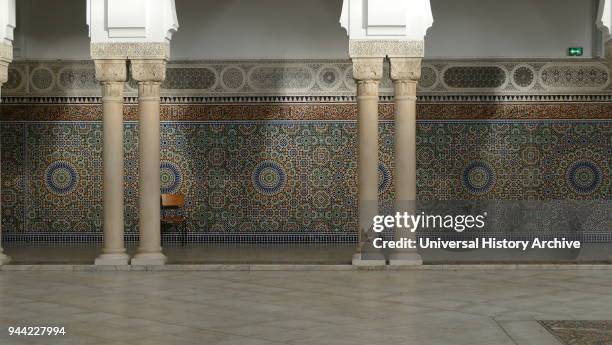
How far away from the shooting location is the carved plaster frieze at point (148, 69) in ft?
27.3

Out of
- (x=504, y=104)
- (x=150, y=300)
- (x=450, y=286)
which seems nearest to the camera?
(x=150, y=300)

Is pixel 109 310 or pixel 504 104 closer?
pixel 109 310

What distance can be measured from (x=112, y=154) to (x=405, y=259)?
2.55 meters

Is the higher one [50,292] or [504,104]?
[504,104]

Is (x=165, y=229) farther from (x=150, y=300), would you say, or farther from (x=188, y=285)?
(x=150, y=300)

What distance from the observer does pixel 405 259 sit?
8.26 m

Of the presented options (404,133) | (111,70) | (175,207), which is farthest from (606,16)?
(175,207)

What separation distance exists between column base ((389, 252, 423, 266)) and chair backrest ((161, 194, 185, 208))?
2.70m

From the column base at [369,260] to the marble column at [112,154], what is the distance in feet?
6.19

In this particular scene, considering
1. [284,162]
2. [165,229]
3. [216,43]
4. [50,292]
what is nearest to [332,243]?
[284,162]

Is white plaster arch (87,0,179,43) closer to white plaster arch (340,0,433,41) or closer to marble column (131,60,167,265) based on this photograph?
marble column (131,60,167,265)

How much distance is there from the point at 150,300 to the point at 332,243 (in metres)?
3.96

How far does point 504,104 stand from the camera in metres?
10.1

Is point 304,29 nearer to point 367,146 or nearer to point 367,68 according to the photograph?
point 367,68
